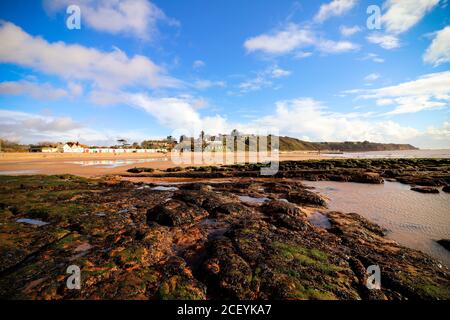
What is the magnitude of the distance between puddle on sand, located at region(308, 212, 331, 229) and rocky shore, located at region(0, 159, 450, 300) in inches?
1.9

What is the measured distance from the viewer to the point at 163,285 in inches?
211

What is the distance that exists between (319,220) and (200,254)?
703 centimetres

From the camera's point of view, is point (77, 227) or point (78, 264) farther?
point (77, 227)

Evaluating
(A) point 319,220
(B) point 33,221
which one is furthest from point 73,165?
(A) point 319,220

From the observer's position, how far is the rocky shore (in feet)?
17.3

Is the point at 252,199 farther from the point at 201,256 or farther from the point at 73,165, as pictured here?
the point at 73,165

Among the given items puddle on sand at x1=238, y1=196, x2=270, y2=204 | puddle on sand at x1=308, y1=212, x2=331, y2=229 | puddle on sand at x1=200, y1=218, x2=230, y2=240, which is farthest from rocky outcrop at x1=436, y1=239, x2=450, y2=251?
puddle on sand at x1=238, y1=196, x2=270, y2=204

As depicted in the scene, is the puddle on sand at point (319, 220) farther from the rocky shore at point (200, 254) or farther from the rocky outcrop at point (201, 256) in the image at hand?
the rocky outcrop at point (201, 256)

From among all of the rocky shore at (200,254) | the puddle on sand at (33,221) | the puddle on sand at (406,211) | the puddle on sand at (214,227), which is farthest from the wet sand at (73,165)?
the puddle on sand at (406,211)

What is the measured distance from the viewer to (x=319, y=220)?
11.1 metres

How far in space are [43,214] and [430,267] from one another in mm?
15944
